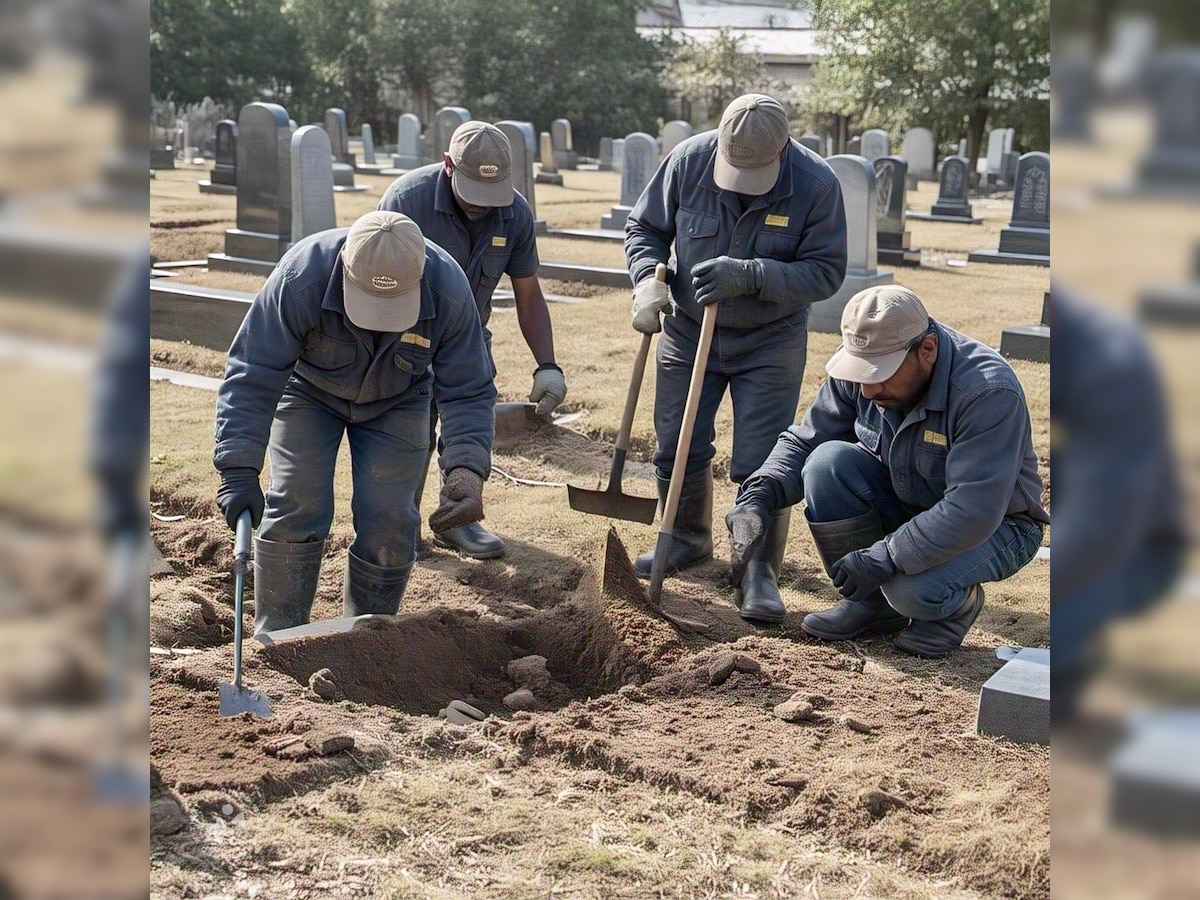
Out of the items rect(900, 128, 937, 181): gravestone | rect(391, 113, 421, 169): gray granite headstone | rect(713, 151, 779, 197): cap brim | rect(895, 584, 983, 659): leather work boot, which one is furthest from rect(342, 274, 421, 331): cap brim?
rect(900, 128, 937, 181): gravestone

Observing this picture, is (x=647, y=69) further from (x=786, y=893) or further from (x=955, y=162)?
(x=786, y=893)

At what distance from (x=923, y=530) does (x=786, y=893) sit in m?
1.54

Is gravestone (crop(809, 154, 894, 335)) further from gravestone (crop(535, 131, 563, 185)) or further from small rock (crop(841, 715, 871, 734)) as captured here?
gravestone (crop(535, 131, 563, 185))

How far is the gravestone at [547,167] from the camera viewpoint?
2552 centimetres

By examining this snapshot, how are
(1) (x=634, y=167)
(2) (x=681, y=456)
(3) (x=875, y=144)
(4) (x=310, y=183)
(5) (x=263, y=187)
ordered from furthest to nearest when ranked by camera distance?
(3) (x=875, y=144)
(1) (x=634, y=167)
(5) (x=263, y=187)
(4) (x=310, y=183)
(2) (x=681, y=456)

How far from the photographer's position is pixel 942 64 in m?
32.8

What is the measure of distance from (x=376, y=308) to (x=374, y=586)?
41.9 inches

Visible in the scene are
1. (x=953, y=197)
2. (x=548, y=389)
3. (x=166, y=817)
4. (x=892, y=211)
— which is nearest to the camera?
(x=166, y=817)

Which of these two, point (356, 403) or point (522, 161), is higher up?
point (522, 161)

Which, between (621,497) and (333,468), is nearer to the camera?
(333,468)

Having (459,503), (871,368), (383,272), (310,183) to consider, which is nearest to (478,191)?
(383,272)

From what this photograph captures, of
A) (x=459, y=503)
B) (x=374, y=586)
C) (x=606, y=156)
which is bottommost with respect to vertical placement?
(x=374, y=586)

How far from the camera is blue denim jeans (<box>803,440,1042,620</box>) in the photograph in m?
4.12

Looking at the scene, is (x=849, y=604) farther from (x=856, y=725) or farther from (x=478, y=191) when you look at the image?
(x=478, y=191)
